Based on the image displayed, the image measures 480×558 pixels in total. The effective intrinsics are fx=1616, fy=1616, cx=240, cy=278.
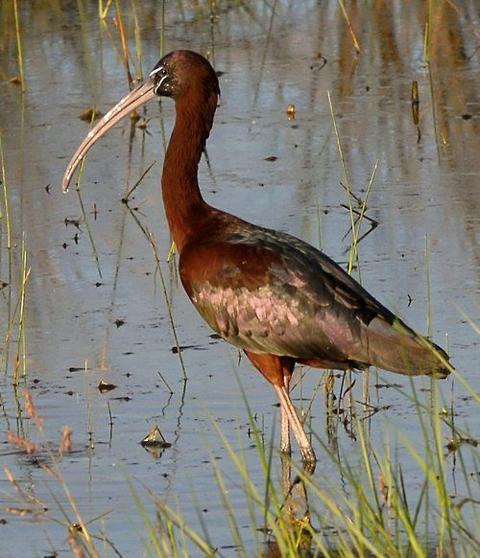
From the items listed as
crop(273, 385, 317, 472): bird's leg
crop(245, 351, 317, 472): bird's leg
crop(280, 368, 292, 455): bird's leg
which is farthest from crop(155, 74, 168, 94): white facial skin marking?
crop(273, 385, 317, 472): bird's leg

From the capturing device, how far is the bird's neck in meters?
6.46

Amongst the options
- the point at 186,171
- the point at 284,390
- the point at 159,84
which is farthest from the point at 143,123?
the point at 284,390

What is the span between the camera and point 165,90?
6785 mm

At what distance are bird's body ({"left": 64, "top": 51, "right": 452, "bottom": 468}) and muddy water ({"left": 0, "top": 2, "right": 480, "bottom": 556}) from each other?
25cm

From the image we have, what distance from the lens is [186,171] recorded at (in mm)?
6547

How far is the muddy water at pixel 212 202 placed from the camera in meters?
5.92

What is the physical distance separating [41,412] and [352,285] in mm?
1356

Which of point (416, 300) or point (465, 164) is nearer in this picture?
point (416, 300)

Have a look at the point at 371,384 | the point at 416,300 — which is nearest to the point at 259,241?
the point at 371,384

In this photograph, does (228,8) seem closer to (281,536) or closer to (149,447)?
(149,447)

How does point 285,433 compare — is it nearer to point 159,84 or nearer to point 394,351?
point 394,351

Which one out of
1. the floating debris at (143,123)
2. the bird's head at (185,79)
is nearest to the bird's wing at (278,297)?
the bird's head at (185,79)

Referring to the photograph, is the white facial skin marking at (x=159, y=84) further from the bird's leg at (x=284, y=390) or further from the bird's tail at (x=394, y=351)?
the bird's tail at (x=394, y=351)

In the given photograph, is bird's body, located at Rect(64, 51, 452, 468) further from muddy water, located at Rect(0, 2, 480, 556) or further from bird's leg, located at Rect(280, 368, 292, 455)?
muddy water, located at Rect(0, 2, 480, 556)
